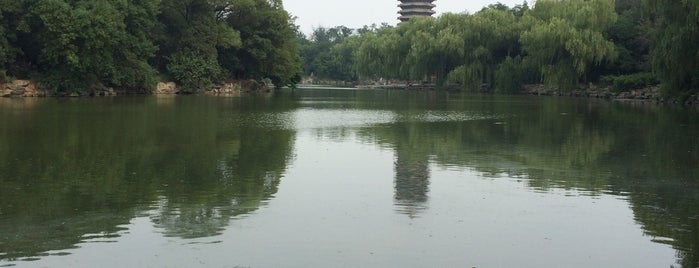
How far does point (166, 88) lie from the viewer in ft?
190

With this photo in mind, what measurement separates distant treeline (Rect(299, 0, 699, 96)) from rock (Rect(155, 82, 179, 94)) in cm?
2264

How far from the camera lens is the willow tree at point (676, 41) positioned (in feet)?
106

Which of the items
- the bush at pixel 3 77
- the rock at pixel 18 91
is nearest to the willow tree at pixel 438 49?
the rock at pixel 18 91

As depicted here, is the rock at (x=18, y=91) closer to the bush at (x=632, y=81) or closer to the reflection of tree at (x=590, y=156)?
the reflection of tree at (x=590, y=156)

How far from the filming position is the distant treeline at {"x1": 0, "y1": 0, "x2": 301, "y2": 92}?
44875 mm

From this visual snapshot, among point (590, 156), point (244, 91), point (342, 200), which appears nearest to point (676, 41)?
point (590, 156)

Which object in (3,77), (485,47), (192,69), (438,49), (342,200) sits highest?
(485,47)

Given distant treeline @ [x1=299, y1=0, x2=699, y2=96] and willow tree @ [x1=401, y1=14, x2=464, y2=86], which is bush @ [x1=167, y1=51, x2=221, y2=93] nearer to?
willow tree @ [x1=401, y1=14, x2=464, y2=86]

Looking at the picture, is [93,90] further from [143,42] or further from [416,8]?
[416,8]

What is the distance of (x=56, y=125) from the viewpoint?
75.1 feet

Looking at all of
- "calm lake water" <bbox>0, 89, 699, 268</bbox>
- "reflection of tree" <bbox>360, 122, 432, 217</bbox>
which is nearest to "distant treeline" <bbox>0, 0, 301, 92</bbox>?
"calm lake water" <bbox>0, 89, 699, 268</bbox>

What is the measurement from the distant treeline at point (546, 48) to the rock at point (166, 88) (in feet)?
74.3

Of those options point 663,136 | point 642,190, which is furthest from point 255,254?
point 663,136

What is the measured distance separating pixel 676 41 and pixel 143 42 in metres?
33.4
